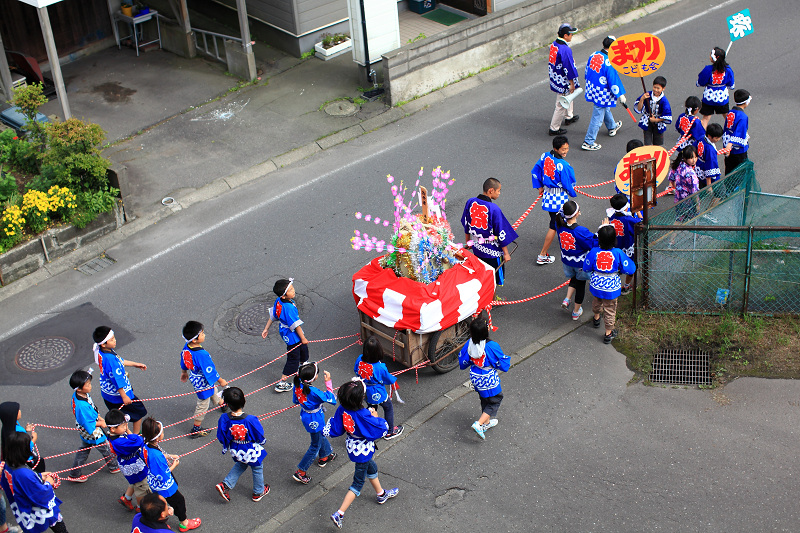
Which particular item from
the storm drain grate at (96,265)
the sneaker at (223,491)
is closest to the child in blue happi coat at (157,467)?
the sneaker at (223,491)

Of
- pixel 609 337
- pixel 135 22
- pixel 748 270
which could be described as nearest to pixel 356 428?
pixel 609 337

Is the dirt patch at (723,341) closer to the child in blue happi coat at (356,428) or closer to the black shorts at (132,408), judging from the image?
the child in blue happi coat at (356,428)

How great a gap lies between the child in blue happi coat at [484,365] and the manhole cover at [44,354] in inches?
205

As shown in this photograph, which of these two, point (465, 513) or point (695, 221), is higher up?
point (695, 221)

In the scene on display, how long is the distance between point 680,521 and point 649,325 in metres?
2.93

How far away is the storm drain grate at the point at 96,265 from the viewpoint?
11.5 meters

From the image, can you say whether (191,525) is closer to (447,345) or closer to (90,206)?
(447,345)

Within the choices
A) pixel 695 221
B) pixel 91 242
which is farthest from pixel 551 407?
pixel 91 242

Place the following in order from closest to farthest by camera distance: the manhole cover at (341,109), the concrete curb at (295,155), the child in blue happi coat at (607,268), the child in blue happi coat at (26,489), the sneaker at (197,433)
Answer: the child in blue happi coat at (26,489) → the sneaker at (197,433) → the child in blue happi coat at (607,268) → the concrete curb at (295,155) → the manhole cover at (341,109)

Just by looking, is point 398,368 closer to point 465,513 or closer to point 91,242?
point 465,513

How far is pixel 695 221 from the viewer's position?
33.0ft

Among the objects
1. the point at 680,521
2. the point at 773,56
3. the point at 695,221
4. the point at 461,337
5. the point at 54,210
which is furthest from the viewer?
the point at 773,56

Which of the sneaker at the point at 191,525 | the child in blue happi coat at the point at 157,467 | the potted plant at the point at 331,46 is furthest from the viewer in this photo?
the potted plant at the point at 331,46

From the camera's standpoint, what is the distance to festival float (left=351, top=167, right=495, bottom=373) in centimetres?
879
